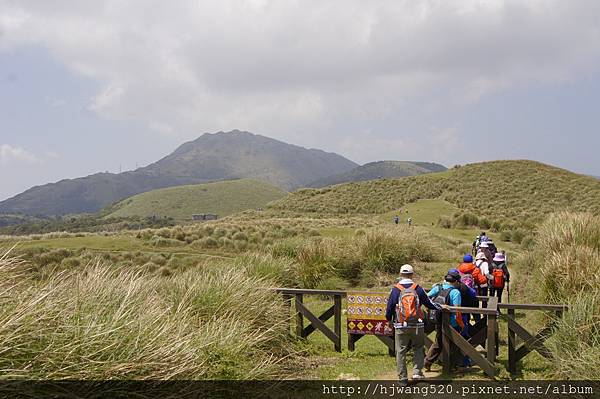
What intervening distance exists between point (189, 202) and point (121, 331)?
6920 inches

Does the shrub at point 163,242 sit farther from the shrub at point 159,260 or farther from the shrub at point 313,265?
the shrub at point 313,265

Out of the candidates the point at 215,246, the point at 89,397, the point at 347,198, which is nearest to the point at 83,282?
the point at 89,397

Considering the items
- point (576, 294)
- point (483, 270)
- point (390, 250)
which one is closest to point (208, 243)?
point (390, 250)

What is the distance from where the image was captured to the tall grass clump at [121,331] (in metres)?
4.31

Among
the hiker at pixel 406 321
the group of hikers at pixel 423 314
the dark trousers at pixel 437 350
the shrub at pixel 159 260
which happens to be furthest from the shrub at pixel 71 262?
the hiker at pixel 406 321

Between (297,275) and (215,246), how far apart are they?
57.5 ft

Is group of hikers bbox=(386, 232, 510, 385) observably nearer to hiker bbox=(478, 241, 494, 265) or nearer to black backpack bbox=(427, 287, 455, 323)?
black backpack bbox=(427, 287, 455, 323)

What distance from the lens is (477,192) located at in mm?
59844

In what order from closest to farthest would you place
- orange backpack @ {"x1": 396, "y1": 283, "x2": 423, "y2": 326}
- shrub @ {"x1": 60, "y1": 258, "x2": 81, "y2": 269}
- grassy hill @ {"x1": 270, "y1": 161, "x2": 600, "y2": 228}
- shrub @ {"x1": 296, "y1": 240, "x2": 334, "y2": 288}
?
1. orange backpack @ {"x1": 396, "y1": 283, "x2": 423, "y2": 326}
2. shrub @ {"x1": 296, "y1": 240, "x2": 334, "y2": 288}
3. shrub @ {"x1": 60, "y1": 258, "x2": 81, "y2": 269}
4. grassy hill @ {"x1": 270, "y1": 161, "x2": 600, "y2": 228}

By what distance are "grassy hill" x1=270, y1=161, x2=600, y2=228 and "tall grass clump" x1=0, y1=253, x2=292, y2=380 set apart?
43345 mm

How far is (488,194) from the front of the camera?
191ft

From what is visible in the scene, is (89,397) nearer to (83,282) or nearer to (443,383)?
(83,282)

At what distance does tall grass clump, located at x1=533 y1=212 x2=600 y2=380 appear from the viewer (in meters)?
6.69

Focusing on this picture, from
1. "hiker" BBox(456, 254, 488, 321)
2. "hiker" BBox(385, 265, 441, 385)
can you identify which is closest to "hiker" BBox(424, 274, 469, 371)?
"hiker" BBox(385, 265, 441, 385)
